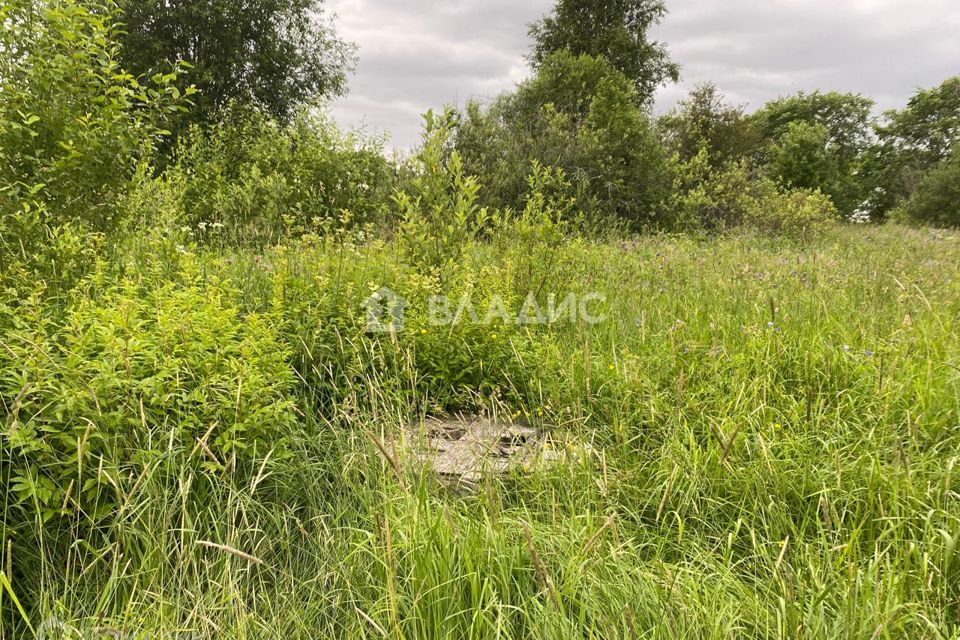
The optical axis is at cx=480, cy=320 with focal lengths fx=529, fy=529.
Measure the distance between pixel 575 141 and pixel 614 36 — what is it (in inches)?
344

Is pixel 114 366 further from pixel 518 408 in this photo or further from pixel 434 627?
pixel 518 408

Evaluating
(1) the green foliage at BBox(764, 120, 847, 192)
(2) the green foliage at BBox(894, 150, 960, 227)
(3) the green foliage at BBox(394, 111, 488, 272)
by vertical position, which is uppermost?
(1) the green foliage at BBox(764, 120, 847, 192)

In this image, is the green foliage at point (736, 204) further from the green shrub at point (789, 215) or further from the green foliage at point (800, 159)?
the green foliage at point (800, 159)

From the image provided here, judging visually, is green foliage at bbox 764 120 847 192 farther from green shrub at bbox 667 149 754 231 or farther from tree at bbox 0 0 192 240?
tree at bbox 0 0 192 240

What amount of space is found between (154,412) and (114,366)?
238mm

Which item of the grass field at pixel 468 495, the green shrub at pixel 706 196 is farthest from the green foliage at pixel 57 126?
the green shrub at pixel 706 196

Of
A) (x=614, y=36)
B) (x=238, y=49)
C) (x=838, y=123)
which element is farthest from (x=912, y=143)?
(x=238, y=49)

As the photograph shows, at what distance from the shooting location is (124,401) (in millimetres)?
2035

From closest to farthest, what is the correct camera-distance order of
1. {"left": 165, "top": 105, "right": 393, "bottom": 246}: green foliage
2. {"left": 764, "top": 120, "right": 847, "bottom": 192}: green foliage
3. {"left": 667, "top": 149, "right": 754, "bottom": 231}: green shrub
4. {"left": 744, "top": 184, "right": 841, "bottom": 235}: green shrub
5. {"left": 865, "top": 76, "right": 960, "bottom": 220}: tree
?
{"left": 165, "top": 105, "right": 393, "bottom": 246}: green foliage, {"left": 744, "top": 184, "right": 841, "bottom": 235}: green shrub, {"left": 667, "top": 149, "right": 754, "bottom": 231}: green shrub, {"left": 764, "top": 120, "right": 847, "bottom": 192}: green foliage, {"left": 865, "top": 76, "right": 960, "bottom": 220}: tree

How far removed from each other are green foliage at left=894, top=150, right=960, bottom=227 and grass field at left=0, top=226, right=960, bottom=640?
28297 mm

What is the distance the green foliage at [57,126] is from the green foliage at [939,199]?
99.7 feet

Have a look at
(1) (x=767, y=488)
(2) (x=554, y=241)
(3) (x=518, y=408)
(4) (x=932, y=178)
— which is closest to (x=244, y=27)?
(2) (x=554, y=241)

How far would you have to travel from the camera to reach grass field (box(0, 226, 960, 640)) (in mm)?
1562

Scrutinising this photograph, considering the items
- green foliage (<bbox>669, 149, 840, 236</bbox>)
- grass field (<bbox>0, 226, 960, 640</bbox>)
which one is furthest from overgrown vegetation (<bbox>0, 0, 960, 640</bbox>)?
green foliage (<bbox>669, 149, 840, 236</bbox>)
